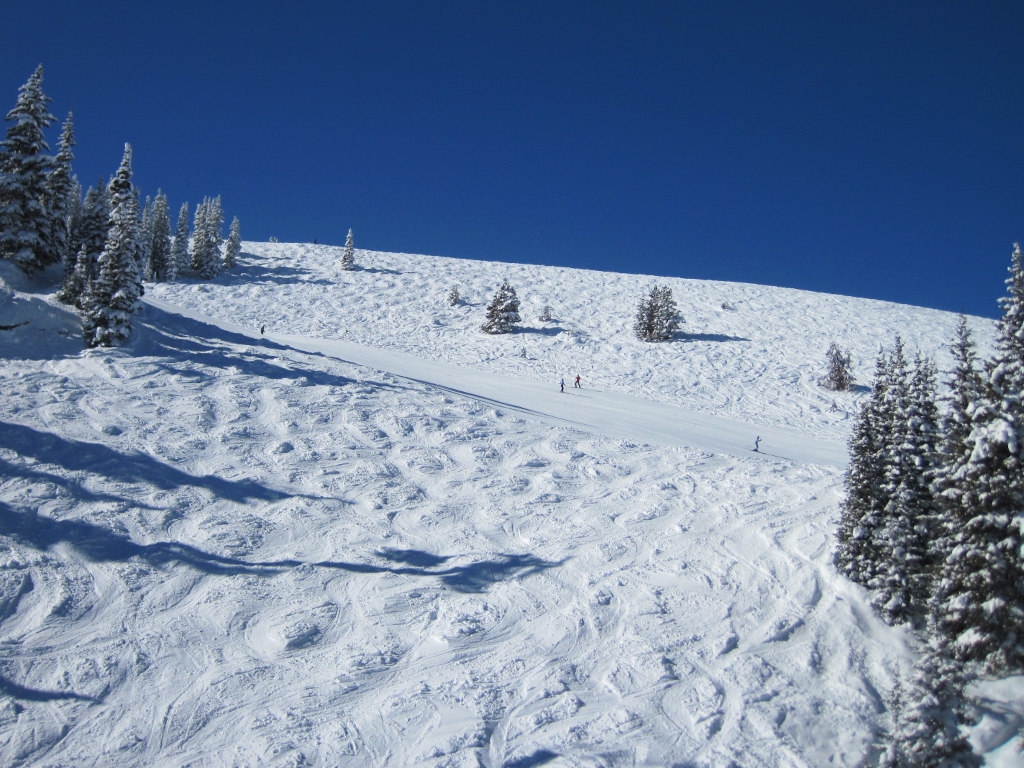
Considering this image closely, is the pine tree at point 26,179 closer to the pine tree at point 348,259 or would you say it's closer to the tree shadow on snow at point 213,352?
the tree shadow on snow at point 213,352

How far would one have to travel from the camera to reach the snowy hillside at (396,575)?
10844mm

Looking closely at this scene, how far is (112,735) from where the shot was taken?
10.1m

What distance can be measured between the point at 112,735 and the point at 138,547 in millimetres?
6251

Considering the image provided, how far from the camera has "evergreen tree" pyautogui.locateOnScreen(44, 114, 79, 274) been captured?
34.0 meters

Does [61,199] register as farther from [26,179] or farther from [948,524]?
[948,524]

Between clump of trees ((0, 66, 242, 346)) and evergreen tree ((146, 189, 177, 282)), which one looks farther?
evergreen tree ((146, 189, 177, 282))

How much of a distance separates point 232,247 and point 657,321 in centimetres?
4728

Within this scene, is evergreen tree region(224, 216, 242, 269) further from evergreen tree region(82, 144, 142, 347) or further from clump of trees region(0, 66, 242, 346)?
evergreen tree region(82, 144, 142, 347)

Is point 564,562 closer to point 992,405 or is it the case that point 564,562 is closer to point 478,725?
point 478,725

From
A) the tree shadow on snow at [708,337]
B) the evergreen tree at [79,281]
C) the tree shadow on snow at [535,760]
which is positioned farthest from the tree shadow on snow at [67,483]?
the tree shadow on snow at [708,337]

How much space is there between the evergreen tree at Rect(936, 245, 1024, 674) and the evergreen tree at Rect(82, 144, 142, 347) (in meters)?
32.4

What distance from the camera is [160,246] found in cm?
6056

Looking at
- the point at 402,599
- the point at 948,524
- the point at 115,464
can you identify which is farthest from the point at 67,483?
the point at 948,524

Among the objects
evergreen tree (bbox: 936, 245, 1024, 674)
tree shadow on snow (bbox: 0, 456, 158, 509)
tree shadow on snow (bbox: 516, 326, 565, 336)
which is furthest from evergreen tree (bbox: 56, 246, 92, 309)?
evergreen tree (bbox: 936, 245, 1024, 674)
